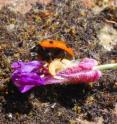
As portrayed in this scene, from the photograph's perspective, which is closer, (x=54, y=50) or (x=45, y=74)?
(x=45, y=74)

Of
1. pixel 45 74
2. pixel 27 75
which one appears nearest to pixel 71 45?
pixel 45 74

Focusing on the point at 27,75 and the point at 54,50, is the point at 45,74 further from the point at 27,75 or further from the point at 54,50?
the point at 54,50

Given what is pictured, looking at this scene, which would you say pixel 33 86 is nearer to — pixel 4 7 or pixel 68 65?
pixel 68 65

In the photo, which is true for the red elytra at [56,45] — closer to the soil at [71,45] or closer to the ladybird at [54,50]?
the ladybird at [54,50]

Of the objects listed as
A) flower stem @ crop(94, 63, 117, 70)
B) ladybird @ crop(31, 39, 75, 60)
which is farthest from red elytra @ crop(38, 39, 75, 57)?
flower stem @ crop(94, 63, 117, 70)

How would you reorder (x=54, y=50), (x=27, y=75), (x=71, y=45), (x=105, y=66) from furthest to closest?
(x=71, y=45) → (x=54, y=50) → (x=105, y=66) → (x=27, y=75)

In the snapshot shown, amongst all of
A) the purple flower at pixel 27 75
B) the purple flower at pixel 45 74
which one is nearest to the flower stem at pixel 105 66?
the purple flower at pixel 45 74
